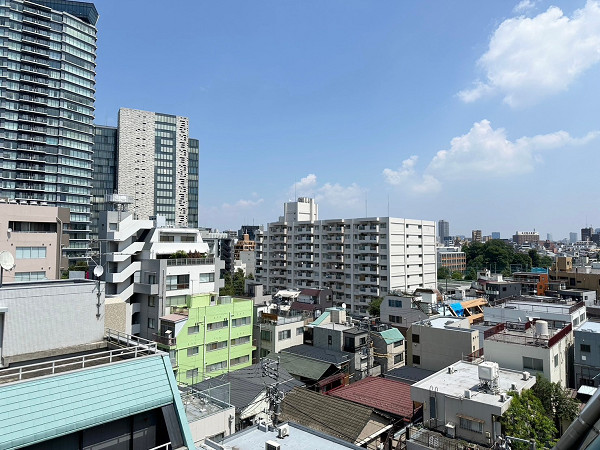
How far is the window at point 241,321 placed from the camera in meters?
36.2

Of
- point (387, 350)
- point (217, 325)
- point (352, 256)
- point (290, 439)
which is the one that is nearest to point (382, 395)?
point (387, 350)

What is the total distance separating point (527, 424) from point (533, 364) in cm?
783

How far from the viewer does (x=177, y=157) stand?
5261 inches

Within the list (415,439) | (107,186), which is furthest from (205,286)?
(107,186)

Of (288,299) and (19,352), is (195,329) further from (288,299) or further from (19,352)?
(288,299)

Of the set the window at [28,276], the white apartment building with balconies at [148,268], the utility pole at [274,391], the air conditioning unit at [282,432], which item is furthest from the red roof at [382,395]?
the window at [28,276]

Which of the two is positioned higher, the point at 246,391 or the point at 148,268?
the point at 148,268

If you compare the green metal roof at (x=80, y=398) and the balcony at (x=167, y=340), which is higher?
the green metal roof at (x=80, y=398)

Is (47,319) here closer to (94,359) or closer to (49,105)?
(94,359)

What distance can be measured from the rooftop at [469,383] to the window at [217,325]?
61.4 ft

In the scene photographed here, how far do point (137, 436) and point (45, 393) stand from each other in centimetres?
285

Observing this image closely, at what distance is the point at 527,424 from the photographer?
57.9 feet

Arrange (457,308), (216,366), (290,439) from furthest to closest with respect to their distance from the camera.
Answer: (457,308) → (216,366) → (290,439)

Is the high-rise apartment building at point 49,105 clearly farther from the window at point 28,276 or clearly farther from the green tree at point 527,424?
the green tree at point 527,424
